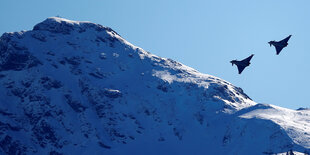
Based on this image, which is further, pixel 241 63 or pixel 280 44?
pixel 280 44

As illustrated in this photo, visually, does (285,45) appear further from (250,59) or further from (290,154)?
(290,154)

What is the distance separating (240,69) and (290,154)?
3824 inches

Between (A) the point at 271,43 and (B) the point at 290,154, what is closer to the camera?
(A) the point at 271,43

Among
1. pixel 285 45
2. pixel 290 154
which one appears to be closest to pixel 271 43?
pixel 285 45

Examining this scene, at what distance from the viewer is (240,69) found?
109688 millimetres

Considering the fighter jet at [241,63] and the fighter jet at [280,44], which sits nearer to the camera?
the fighter jet at [241,63]

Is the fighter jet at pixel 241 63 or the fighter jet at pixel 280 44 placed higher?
the fighter jet at pixel 280 44

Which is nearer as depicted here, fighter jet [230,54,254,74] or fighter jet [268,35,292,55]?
fighter jet [230,54,254,74]

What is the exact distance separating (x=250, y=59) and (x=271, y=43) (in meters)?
4.84

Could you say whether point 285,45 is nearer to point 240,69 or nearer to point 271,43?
point 271,43

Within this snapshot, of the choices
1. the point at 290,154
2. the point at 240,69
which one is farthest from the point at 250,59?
the point at 290,154

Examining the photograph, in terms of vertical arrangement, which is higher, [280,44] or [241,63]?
[280,44]

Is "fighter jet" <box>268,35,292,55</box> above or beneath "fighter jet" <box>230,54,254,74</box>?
above

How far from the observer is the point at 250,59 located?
112 m
